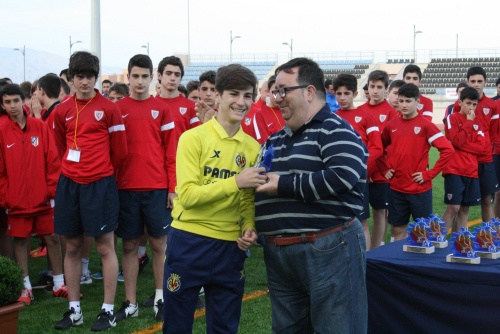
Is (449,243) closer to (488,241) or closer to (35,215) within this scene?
(488,241)

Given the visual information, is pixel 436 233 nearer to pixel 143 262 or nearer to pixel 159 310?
pixel 159 310

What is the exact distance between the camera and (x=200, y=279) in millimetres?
3258

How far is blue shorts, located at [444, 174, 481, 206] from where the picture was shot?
7.44 metres

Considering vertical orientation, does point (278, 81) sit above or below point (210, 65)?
below

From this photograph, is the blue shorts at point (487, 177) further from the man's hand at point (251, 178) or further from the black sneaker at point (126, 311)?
the man's hand at point (251, 178)

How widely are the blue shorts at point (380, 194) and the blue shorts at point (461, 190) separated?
0.96 m

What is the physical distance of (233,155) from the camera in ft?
10.7

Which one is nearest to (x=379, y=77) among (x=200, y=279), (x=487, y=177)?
(x=487, y=177)

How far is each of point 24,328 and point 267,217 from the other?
2.76m

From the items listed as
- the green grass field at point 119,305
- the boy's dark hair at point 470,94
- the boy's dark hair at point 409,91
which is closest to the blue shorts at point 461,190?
the boy's dark hair at point 470,94

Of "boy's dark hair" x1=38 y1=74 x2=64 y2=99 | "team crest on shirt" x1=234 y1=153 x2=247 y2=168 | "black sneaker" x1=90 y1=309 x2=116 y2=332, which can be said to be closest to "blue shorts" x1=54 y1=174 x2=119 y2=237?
"black sneaker" x1=90 y1=309 x2=116 y2=332

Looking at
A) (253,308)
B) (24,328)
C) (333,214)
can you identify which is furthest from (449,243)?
(24,328)

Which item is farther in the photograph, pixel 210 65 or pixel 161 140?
pixel 210 65

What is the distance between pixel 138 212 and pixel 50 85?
2.27m
